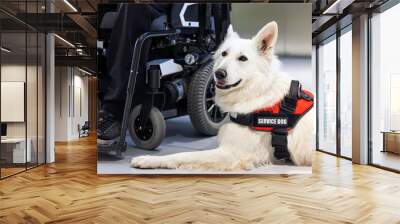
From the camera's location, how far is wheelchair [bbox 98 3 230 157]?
19.0 feet

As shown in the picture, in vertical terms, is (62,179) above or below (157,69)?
below

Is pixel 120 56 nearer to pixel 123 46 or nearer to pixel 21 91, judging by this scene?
pixel 123 46

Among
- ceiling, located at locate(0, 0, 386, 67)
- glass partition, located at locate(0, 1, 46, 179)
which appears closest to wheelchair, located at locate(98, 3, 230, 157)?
ceiling, located at locate(0, 0, 386, 67)

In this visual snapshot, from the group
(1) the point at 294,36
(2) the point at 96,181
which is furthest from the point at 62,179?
Answer: (1) the point at 294,36

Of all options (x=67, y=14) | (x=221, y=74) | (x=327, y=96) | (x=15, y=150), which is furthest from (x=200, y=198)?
(x=327, y=96)

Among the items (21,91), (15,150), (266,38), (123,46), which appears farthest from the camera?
(21,91)

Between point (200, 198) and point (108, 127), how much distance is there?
2.13 meters

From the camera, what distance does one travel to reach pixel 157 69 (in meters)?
5.80

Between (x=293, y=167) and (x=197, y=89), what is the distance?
1.91 metres

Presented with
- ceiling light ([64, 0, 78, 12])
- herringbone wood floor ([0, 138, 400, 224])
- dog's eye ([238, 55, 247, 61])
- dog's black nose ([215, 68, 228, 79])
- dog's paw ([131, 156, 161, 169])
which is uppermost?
ceiling light ([64, 0, 78, 12])

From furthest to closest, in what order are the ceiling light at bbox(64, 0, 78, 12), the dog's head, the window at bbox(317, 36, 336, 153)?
the window at bbox(317, 36, 336, 153)
the ceiling light at bbox(64, 0, 78, 12)
the dog's head

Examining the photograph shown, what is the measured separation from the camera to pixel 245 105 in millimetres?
5699

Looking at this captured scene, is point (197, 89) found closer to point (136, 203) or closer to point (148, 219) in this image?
point (136, 203)

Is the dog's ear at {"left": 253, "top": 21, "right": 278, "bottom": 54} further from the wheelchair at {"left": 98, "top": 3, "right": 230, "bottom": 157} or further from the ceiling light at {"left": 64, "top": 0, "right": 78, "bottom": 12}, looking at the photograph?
the ceiling light at {"left": 64, "top": 0, "right": 78, "bottom": 12}
